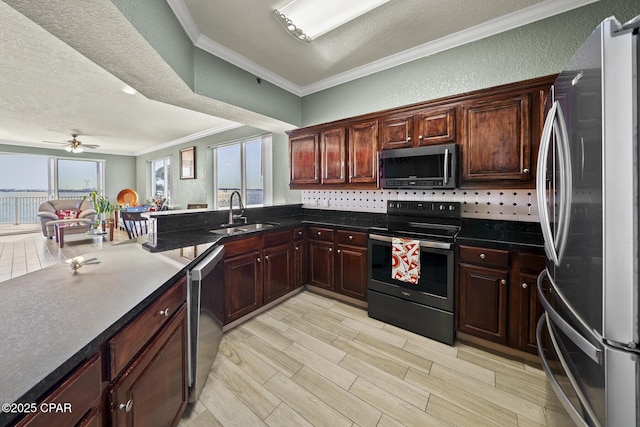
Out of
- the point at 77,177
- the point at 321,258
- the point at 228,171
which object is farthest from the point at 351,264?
the point at 77,177

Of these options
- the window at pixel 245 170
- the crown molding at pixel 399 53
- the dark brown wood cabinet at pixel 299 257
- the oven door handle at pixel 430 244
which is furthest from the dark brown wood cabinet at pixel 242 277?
the window at pixel 245 170

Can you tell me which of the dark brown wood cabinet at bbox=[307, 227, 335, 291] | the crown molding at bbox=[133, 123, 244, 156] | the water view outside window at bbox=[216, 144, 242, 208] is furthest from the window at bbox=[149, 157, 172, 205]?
the dark brown wood cabinet at bbox=[307, 227, 335, 291]

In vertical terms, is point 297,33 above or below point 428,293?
above

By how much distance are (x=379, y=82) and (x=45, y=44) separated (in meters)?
3.47

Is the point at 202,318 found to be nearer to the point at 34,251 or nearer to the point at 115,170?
the point at 34,251

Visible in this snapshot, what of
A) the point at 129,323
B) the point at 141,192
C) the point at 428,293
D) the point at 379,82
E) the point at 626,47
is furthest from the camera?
the point at 141,192

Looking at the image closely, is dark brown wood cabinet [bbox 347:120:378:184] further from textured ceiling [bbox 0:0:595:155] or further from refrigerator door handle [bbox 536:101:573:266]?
refrigerator door handle [bbox 536:101:573:266]

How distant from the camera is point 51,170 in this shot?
7746 mm

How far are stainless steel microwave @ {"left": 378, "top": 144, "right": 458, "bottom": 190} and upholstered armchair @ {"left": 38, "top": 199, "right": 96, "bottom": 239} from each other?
23.3 ft

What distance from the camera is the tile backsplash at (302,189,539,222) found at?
233 centimetres

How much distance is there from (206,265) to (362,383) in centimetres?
133

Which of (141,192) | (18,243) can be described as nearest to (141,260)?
(18,243)

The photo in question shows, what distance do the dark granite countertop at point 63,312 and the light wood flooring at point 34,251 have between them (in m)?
3.70

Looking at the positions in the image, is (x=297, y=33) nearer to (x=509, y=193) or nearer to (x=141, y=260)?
(x=141, y=260)
